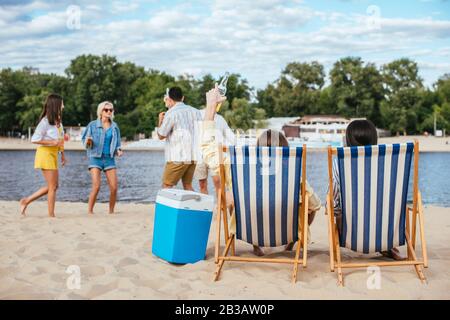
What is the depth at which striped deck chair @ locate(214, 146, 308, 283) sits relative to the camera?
376 centimetres

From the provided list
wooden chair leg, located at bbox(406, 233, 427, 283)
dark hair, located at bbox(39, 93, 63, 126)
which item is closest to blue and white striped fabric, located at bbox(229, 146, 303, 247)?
wooden chair leg, located at bbox(406, 233, 427, 283)

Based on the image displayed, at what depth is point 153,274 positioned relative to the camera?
3883 millimetres

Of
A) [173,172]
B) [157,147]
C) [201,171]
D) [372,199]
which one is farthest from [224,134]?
[157,147]

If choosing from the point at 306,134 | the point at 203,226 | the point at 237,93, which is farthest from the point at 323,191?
the point at 237,93

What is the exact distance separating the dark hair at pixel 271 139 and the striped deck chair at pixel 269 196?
32 centimetres

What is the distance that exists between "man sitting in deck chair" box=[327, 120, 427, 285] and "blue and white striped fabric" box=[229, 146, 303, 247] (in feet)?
0.86

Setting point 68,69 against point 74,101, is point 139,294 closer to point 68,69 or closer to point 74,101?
point 74,101

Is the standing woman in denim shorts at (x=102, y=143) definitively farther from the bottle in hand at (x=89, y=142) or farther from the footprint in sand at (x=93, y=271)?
the footprint in sand at (x=93, y=271)

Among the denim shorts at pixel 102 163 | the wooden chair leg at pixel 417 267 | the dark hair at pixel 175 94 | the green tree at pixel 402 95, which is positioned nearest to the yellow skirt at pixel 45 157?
the denim shorts at pixel 102 163

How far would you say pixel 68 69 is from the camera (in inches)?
3022

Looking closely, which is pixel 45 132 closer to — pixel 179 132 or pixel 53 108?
pixel 53 108

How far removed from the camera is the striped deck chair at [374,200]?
11.9ft
